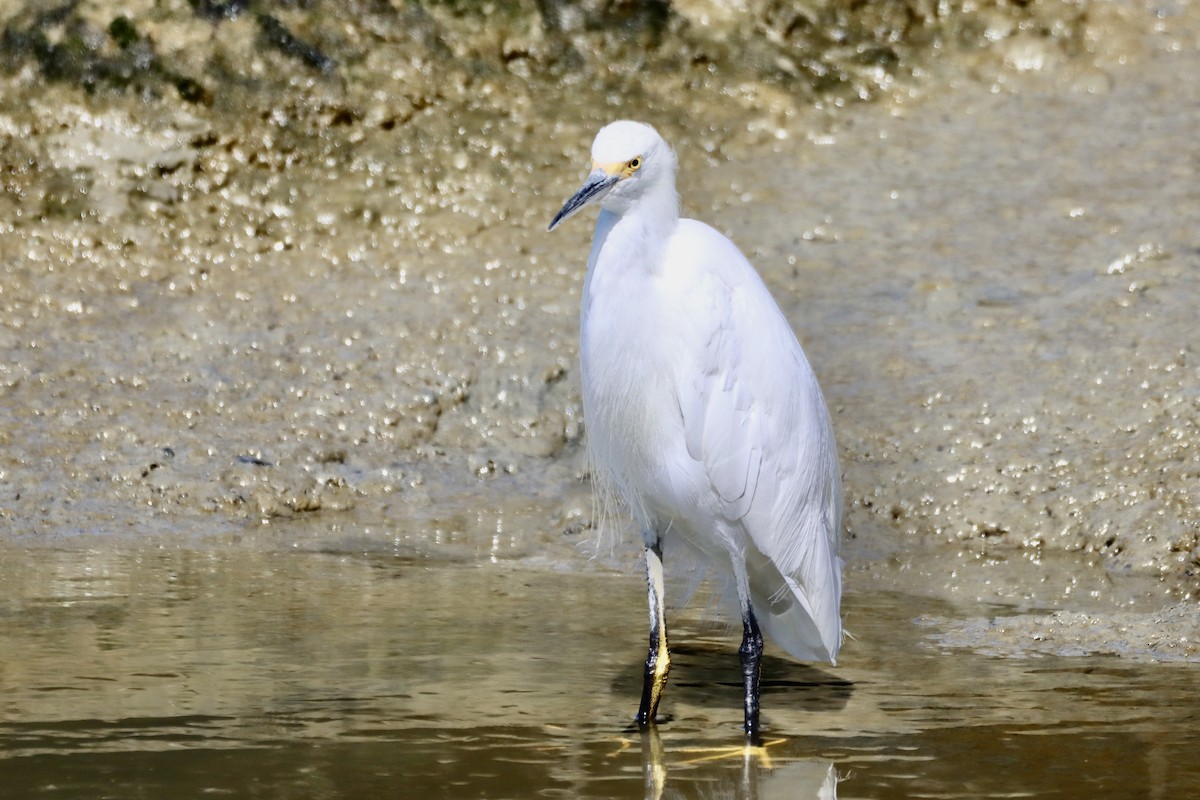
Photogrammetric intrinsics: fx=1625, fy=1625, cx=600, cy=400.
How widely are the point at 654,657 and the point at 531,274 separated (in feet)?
12.0

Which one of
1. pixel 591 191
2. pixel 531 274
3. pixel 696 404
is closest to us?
pixel 591 191

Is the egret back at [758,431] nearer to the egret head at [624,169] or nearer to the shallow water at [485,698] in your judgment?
the egret head at [624,169]

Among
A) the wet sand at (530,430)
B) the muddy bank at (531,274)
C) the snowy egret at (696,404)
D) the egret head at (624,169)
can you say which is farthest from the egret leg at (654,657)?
the muddy bank at (531,274)

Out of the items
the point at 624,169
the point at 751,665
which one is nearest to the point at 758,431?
the point at 751,665

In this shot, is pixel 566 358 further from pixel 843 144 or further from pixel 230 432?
pixel 843 144

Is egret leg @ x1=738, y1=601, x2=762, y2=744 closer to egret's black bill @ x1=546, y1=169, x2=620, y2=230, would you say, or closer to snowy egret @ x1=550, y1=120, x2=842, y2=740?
snowy egret @ x1=550, y1=120, x2=842, y2=740

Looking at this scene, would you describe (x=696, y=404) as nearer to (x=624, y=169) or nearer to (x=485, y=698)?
(x=624, y=169)

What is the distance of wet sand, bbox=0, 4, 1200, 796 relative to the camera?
4.07m

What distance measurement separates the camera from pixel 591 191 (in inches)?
151

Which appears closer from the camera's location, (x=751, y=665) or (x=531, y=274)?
(x=751, y=665)

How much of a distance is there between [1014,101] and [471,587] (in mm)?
4965

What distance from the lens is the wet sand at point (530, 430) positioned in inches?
160

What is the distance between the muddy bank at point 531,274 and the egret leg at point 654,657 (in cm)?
150

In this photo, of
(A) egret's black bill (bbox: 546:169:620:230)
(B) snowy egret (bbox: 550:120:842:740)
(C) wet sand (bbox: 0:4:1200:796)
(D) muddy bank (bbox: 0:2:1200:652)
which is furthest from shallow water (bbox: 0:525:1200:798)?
(A) egret's black bill (bbox: 546:169:620:230)
